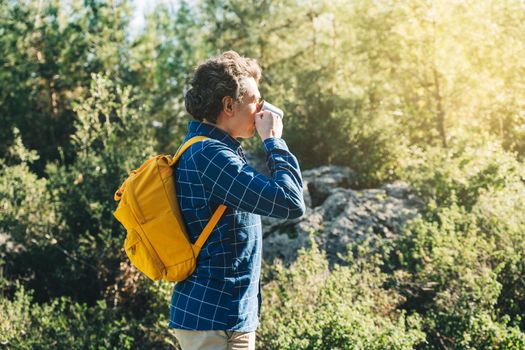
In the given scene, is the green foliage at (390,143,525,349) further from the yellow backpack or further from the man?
the yellow backpack

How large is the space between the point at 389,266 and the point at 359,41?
513 cm

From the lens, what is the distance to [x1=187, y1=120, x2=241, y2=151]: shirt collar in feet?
6.84

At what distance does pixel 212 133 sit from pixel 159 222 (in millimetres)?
370

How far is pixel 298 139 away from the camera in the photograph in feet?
26.7

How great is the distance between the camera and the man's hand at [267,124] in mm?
2074

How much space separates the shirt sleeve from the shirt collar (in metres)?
0.10

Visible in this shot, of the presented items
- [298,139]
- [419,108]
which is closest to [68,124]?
[298,139]

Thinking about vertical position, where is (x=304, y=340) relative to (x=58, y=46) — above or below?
below

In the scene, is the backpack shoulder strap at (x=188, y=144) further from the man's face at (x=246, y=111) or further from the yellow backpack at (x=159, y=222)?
the man's face at (x=246, y=111)

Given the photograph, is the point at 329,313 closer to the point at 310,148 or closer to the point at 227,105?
the point at 227,105

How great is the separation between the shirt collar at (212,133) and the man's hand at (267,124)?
11cm

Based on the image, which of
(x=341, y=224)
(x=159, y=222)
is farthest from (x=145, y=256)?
(x=341, y=224)

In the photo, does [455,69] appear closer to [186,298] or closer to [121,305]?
[121,305]

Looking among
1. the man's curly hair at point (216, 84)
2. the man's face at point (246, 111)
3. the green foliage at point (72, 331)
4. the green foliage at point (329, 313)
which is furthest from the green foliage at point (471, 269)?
the man's curly hair at point (216, 84)
